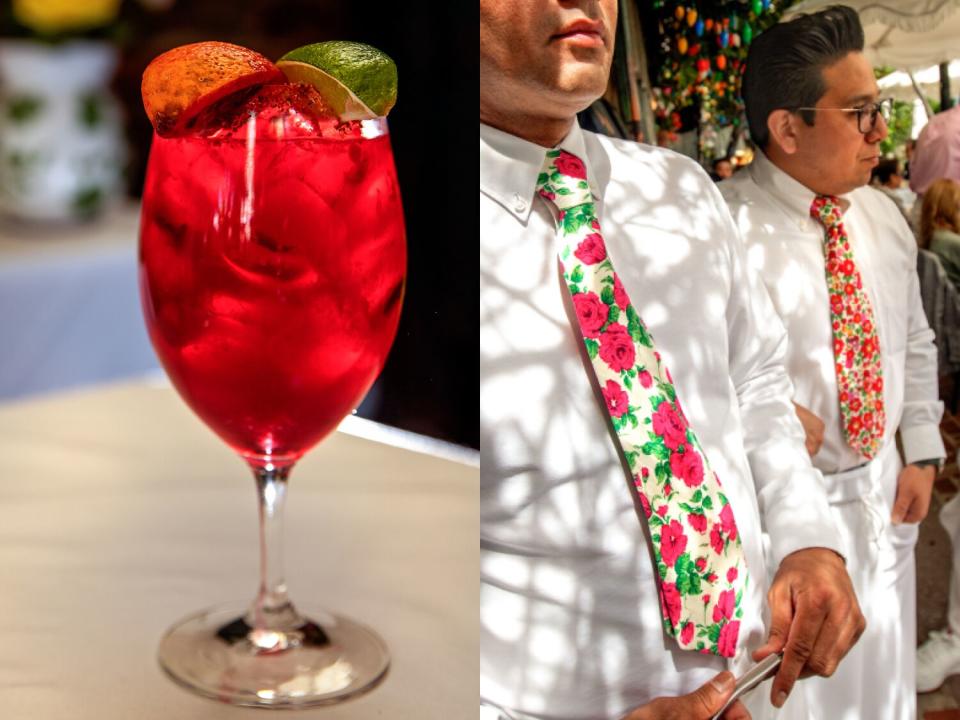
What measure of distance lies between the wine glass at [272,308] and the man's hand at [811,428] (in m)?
0.19

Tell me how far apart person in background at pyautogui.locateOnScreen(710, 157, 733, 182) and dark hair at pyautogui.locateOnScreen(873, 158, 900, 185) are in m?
0.06

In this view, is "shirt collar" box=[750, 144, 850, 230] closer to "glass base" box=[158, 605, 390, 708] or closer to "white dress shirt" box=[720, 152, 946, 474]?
"white dress shirt" box=[720, 152, 946, 474]

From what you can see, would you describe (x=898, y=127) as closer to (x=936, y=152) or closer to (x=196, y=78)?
(x=936, y=152)

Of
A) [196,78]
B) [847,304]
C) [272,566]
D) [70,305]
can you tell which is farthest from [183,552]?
[70,305]

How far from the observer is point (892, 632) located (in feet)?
1.56

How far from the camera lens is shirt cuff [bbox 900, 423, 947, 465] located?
46 centimetres

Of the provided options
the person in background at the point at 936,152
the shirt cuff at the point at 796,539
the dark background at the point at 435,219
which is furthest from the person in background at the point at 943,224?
the dark background at the point at 435,219

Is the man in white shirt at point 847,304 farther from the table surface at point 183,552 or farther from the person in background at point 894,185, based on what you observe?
the table surface at point 183,552

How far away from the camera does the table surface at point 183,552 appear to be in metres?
0.48

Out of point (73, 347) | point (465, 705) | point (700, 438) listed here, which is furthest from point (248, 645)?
point (73, 347)

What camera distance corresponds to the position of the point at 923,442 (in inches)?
18.2

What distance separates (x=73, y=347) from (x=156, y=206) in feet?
3.13

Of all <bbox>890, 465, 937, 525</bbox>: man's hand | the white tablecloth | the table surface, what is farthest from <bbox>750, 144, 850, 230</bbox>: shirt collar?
the white tablecloth

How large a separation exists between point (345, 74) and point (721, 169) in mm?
164
